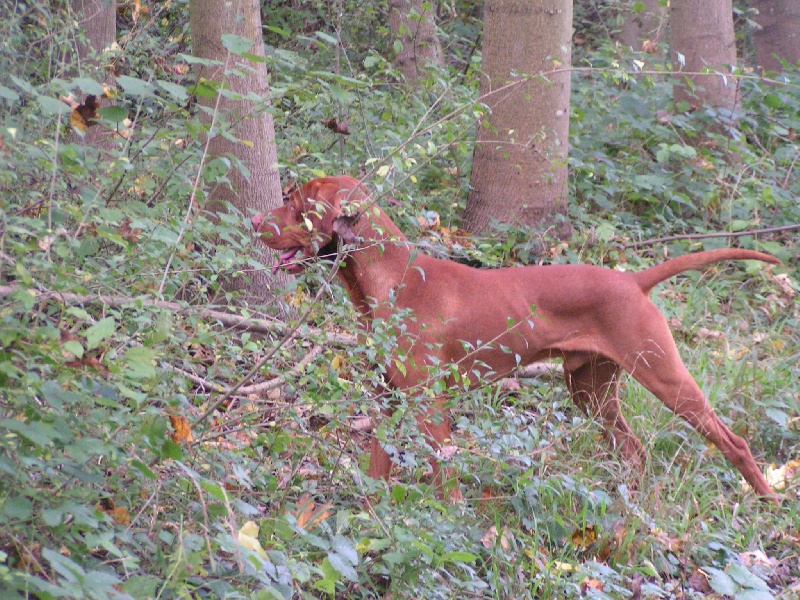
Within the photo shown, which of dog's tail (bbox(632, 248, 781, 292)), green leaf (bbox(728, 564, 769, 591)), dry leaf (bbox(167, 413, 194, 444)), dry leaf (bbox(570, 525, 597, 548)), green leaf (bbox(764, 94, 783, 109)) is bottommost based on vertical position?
dry leaf (bbox(570, 525, 597, 548))

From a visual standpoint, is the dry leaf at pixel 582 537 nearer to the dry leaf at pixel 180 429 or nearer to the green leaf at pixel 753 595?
the green leaf at pixel 753 595

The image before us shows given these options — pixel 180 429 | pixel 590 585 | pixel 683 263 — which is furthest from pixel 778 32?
pixel 180 429

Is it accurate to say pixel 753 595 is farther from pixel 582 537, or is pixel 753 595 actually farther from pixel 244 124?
pixel 244 124

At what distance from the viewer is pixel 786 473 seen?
4.57m

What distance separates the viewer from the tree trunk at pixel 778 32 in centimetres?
Answer: 966

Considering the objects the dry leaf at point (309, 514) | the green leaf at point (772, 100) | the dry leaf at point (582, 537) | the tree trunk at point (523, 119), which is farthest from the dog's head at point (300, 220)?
the green leaf at point (772, 100)

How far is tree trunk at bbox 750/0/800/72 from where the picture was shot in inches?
380

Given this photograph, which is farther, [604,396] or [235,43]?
[604,396]

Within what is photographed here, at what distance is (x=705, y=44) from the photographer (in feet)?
27.5

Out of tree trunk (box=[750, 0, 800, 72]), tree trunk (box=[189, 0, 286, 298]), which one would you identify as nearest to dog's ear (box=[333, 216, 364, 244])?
tree trunk (box=[189, 0, 286, 298])

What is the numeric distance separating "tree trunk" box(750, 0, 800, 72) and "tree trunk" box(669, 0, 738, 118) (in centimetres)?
141

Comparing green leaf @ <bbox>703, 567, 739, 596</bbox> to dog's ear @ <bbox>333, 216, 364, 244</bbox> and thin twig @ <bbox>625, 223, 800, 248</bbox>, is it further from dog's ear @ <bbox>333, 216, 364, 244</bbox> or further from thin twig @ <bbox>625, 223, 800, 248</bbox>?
thin twig @ <bbox>625, 223, 800, 248</bbox>

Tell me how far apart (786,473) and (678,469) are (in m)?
0.66

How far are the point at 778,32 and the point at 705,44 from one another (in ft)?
6.33
